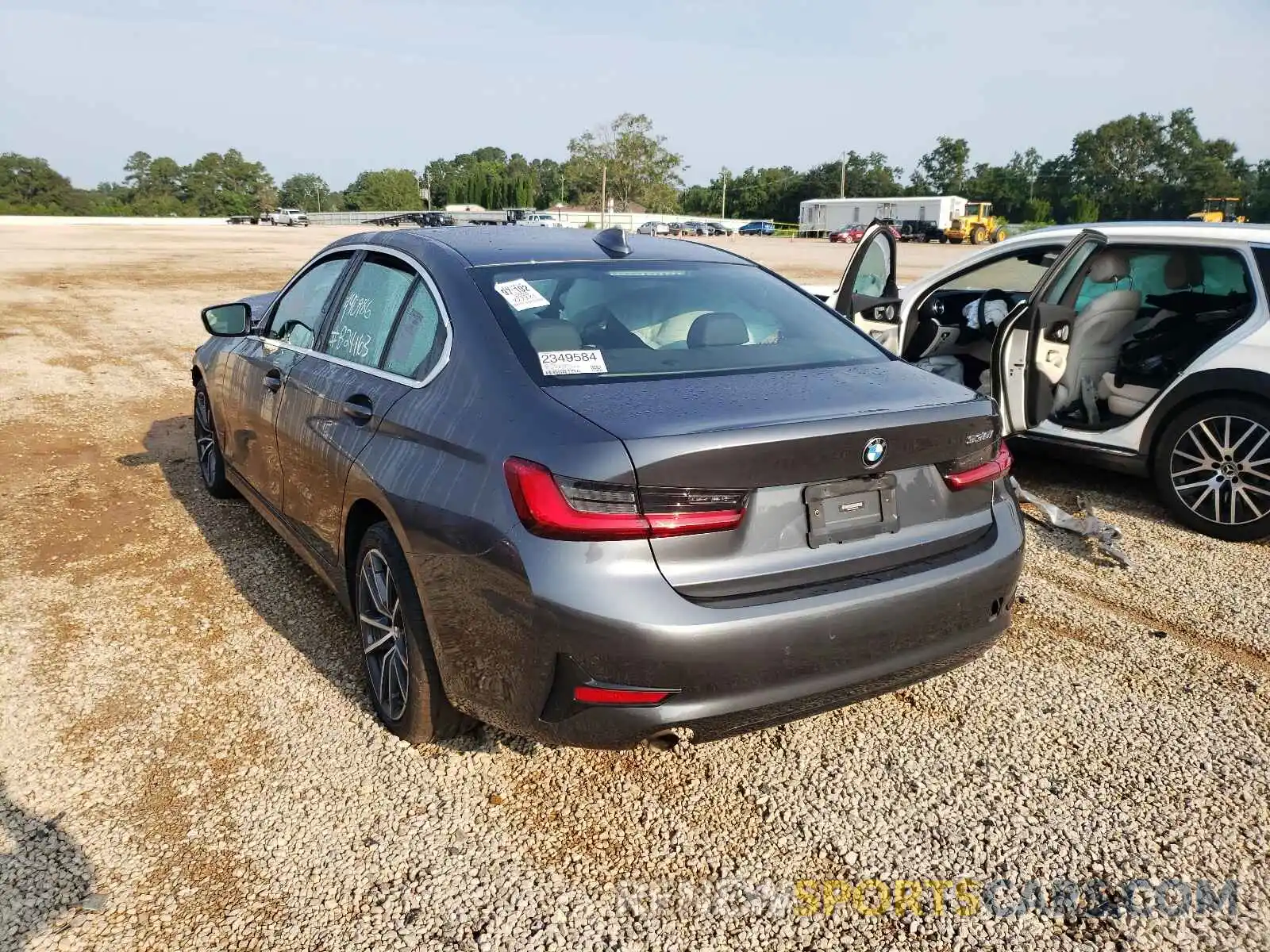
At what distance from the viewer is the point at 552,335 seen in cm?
281

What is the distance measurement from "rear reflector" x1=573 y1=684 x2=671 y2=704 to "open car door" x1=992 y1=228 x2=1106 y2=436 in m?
3.61

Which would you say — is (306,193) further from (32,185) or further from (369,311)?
(369,311)

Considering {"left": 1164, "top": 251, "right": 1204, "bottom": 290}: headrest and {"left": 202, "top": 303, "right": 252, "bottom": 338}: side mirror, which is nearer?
{"left": 202, "top": 303, "right": 252, "bottom": 338}: side mirror

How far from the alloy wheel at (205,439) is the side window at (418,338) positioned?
2.65 metres

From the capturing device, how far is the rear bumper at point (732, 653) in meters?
2.22

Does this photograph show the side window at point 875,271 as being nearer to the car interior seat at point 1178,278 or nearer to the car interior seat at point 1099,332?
the car interior seat at point 1099,332

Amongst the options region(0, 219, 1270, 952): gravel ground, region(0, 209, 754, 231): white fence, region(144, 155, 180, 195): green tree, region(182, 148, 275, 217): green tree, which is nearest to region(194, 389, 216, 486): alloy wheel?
region(0, 219, 1270, 952): gravel ground

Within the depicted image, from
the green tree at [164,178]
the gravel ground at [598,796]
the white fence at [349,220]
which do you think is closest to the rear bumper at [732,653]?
the gravel ground at [598,796]

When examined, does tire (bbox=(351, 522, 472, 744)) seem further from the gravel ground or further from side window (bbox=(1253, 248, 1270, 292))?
side window (bbox=(1253, 248, 1270, 292))

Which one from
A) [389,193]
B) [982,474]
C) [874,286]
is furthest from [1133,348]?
[389,193]

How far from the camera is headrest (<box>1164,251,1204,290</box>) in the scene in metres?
5.50

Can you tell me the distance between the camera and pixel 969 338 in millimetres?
6582

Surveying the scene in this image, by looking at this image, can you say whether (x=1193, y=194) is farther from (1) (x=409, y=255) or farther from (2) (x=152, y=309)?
(1) (x=409, y=255)

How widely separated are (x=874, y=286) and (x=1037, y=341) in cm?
129
